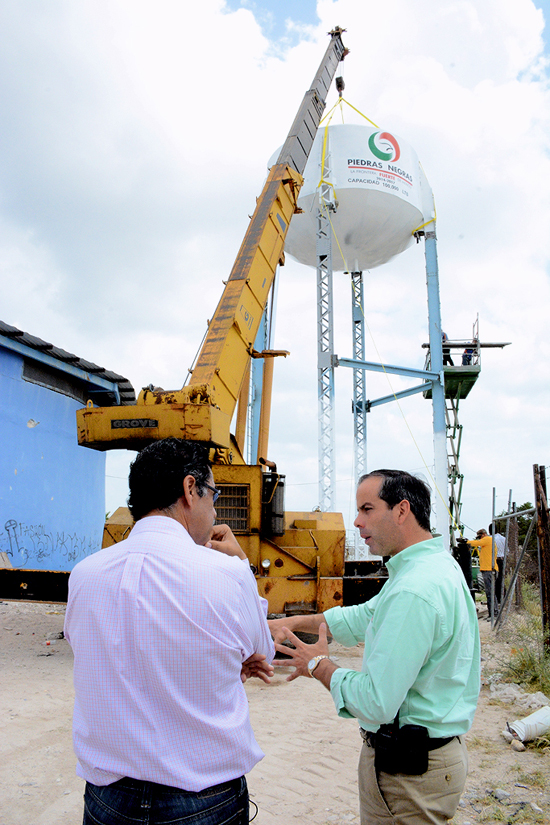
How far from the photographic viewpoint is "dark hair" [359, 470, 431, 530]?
6.82ft

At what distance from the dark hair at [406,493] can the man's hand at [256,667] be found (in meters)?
0.67

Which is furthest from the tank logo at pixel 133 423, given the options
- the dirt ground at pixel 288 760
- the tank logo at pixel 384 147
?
the tank logo at pixel 384 147

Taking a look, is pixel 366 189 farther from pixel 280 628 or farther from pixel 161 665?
pixel 161 665

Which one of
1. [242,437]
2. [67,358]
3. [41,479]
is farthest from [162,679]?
[67,358]

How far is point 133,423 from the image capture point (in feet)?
21.0

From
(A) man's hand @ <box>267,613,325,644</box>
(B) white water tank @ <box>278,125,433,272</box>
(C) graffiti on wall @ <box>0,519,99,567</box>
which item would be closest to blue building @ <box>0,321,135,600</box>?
(C) graffiti on wall @ <box>0,519,99,567</box>

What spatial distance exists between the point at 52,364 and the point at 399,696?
12.6m

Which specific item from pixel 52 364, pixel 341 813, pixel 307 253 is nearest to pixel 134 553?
pixel 341 813

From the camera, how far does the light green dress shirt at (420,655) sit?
1736 millimetres

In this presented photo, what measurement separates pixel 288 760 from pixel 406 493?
3.23 metres

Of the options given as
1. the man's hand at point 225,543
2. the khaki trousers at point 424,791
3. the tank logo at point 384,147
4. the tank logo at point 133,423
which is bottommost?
the khaki trousers at point 424,791

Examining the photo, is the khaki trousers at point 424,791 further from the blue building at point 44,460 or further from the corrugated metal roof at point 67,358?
the corrugated metal roof at point 67,358

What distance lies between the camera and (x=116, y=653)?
1524 mm

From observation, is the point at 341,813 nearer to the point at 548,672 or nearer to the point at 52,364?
the point at 548,672
